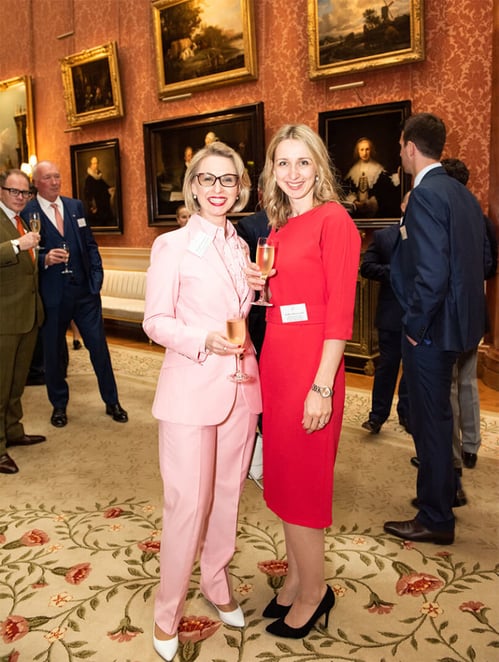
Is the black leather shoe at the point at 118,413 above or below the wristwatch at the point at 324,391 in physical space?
below

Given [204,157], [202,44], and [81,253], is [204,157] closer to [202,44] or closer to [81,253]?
[81,253]

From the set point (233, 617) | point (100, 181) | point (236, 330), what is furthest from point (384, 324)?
point (100, 181)

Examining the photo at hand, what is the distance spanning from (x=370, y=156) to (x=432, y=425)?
413 cm

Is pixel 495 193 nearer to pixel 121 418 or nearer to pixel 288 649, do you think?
pixel 121 418

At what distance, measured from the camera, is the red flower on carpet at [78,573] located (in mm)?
2721

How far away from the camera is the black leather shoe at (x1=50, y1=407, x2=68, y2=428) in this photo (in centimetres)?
492

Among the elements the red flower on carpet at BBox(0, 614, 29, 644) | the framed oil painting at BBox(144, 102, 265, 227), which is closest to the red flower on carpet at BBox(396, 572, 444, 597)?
the red flower on carpet at BBox(0, 614, 29, 644)

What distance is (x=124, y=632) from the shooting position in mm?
2344

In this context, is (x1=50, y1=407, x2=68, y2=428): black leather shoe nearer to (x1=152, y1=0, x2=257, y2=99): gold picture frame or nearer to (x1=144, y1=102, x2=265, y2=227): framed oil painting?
(x1=144, y1=102, x2=265, y2=227): framed oil painting

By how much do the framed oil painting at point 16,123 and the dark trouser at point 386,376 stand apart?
7714 mm

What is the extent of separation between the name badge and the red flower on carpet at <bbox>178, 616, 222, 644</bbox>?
1287 millimetres

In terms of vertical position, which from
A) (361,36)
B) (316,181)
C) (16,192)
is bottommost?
(316,181)

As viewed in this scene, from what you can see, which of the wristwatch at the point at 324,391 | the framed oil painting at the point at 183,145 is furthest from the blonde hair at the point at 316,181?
the framed oil painting at the point at 183,145

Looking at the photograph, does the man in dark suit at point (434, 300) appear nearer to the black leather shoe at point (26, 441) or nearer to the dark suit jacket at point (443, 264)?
the dark suit jacket at point (443, 264)
